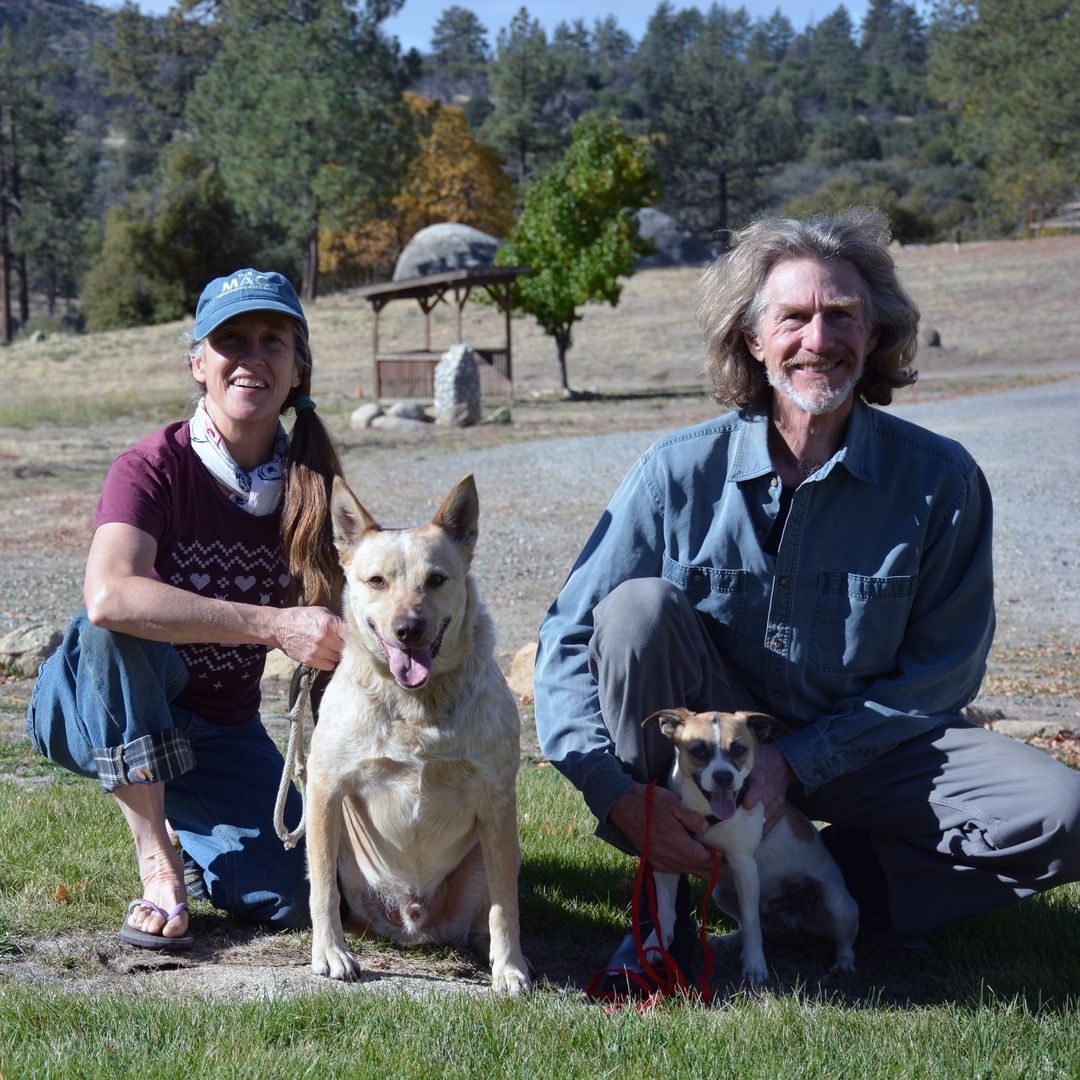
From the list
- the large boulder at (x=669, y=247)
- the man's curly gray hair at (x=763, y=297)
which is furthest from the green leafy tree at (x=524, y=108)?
the man's curly gray hair at (x=763, y=297)

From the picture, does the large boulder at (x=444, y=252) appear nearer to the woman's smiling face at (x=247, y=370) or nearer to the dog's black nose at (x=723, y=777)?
the woman's smiling face at (x=247, y=370)

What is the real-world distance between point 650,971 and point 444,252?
43450 mm

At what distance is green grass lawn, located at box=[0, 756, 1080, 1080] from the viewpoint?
9.11 ft

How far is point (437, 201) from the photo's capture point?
56875 mm

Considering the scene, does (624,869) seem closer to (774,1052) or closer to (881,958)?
(881,958)

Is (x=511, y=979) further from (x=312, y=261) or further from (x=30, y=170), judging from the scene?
(x=30, y=170)

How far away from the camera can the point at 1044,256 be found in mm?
41688

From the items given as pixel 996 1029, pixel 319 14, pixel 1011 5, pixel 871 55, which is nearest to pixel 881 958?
pixel 996 1029

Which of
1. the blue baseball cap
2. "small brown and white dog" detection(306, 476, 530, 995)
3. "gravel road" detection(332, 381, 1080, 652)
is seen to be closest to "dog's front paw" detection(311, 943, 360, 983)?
"small brown and white dog" detection(306, 476, 530, 995)

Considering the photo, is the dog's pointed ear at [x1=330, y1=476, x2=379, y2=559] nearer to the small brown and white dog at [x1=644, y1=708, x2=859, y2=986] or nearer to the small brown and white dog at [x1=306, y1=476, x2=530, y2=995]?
the small brown and white dog at [x1=306, y1=476, x2=530, y2=995]

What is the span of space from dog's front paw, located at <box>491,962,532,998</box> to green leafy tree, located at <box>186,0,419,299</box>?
159 feet

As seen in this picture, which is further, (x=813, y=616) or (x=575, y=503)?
(x=575, y=503)

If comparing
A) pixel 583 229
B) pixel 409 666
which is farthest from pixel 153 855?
pixel 583 229

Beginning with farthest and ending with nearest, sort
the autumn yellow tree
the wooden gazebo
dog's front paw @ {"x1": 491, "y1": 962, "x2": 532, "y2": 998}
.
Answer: the autumn yellow tree → the wooden gazebo → dog's front paw @ {"x1": 491, "y1": 962, "x2": 532, "y2": 998}
